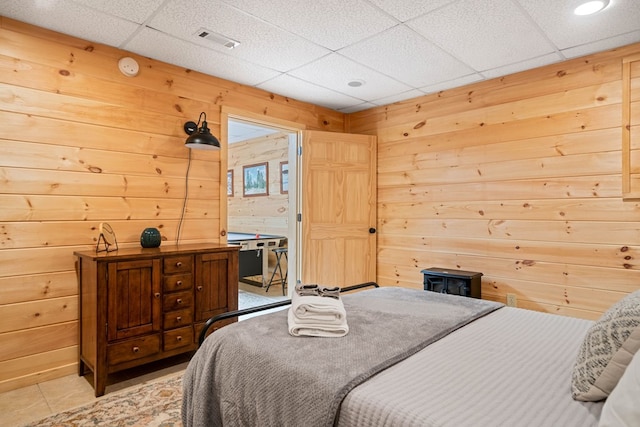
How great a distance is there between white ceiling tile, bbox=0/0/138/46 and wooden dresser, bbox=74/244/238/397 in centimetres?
155

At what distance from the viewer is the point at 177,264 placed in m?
2.71

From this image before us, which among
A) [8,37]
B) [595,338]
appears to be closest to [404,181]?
[595,338]

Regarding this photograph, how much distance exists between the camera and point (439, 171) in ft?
12.6

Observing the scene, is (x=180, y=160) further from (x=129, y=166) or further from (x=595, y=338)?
(x=595, y=338)

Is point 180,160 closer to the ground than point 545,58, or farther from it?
closer to the ground

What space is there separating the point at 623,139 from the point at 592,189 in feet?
1.35

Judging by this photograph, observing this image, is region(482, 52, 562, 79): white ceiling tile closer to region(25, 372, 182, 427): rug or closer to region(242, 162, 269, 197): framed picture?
region(25, 372, 182, 427): rug

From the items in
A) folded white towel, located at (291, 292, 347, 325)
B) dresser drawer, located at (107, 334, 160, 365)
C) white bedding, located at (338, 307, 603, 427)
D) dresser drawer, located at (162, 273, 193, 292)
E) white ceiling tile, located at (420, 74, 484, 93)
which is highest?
white ceiling tile, located at (420, 74, 484, 93)

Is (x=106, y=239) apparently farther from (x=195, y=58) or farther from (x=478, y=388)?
(x=478, y=388)

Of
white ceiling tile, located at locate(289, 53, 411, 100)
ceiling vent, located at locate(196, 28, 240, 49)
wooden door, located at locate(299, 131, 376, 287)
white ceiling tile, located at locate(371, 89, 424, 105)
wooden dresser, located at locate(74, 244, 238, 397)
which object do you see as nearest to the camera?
wooden dresser, located at locate(74, 244, 238, 397)

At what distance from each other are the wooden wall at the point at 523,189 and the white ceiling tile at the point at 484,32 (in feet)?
1.56

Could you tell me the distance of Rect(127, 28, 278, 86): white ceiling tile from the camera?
8.99 feet

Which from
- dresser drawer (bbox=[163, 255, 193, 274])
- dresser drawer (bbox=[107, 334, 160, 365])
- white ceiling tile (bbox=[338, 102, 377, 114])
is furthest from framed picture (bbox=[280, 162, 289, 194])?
dresser drawer (bbox=[107, 334, 160, 365])

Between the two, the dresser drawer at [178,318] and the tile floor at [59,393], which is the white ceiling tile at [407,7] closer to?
the dresser drawer at [178,318]
